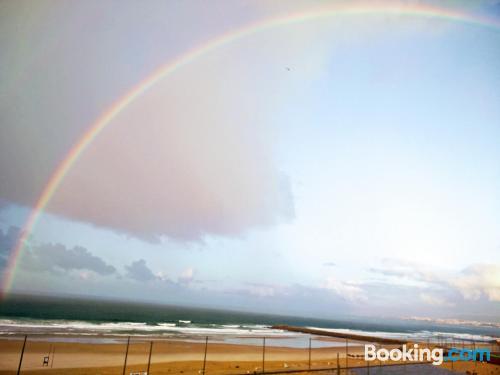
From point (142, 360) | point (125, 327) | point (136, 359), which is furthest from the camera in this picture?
point (125, 327)

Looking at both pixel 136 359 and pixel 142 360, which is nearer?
pixel 142 360

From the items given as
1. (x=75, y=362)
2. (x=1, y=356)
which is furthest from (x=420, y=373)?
(x=1, y=356)

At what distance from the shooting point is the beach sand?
2306cm

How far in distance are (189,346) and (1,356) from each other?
1847 centimetres

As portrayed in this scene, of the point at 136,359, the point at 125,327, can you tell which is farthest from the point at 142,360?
the point at 125,327

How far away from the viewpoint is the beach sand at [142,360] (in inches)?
908

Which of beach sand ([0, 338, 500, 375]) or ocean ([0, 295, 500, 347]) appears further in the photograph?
ocean ([0, 295, 500, 347])

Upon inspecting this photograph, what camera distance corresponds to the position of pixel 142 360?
28312 mm

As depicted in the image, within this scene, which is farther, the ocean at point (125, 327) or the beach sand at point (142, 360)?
the ocean at point (125, 327)

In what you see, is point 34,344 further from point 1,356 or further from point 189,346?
point 189,346

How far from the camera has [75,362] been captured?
24.9m

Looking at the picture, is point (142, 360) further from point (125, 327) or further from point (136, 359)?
point (125, 327)

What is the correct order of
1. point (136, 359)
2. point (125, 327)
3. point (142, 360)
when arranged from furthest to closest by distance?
point (125, 327) → point (136, 359) → point (142, 360)

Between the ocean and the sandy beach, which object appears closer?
the sandy beach
